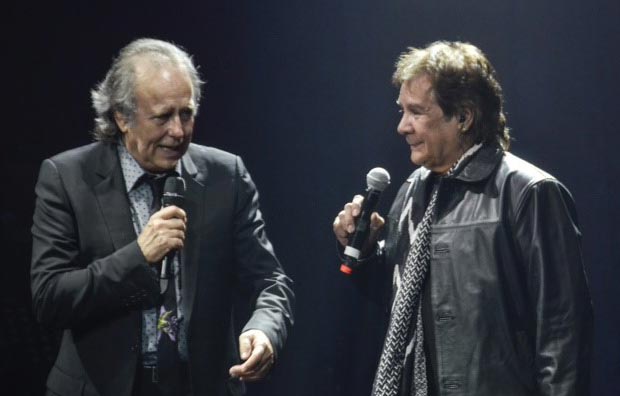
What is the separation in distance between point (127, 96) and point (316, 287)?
1740mm

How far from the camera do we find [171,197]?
200cm

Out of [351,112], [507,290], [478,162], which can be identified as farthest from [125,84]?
[351,112]

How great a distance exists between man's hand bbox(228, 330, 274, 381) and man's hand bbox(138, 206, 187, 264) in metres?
0.31

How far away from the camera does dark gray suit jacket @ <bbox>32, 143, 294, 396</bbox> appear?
6.48 feet

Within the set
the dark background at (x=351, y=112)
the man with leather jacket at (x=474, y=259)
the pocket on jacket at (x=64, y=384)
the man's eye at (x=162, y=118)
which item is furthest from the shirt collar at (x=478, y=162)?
the dark background at (x=351, y=112)

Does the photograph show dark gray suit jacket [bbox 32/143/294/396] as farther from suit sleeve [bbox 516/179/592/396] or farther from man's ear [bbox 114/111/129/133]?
suit sleeve [bbox 516/179/592/396]

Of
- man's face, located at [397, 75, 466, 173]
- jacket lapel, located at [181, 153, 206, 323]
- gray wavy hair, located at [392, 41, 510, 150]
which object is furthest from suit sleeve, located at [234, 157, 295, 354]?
gray wavy hair, located at [392, 41, 510, 150]

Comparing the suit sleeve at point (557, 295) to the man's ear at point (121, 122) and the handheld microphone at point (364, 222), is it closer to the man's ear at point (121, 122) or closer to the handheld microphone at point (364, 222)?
the handheld microphone at point (364, 222)

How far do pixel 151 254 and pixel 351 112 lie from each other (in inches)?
74.0

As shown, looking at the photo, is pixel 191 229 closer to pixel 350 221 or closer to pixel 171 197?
pixel 171 197

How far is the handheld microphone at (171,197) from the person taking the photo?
200 cm

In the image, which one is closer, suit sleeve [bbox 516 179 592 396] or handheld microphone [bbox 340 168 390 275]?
suit sleeve [bbox 516 179 592 396]

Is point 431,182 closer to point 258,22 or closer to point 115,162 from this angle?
point 115,162

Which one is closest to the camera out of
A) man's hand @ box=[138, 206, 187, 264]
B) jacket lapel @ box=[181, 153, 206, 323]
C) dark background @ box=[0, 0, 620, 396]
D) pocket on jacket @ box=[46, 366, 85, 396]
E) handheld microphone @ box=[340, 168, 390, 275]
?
man's hand @ box=[138, 206, 187, 264]
